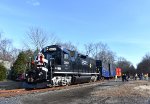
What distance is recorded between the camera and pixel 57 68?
26766 mm

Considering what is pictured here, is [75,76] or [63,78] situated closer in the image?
[63,78]

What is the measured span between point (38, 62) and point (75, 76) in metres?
7.43

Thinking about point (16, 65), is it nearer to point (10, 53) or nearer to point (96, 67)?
point (96, 67)

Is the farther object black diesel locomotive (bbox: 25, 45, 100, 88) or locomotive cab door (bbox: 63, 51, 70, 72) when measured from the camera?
locomotive cab door (bbox: 63, 51, 70, 72)

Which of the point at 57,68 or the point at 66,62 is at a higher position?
the point at 66,62

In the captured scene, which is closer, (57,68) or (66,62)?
(57,68)

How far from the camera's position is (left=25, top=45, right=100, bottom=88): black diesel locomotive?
24891mm

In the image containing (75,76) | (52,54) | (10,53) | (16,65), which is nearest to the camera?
(52,54)

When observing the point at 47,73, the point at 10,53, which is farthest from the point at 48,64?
the point at 10,53

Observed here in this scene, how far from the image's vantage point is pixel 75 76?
3145 cm

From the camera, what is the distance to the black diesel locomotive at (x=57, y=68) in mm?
24891

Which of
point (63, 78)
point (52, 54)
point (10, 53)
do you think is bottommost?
point (63, 78)

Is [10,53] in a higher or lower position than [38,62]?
higher

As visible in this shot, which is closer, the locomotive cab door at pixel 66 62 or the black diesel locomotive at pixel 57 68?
the black diesel locomotive at pixel 57 68
